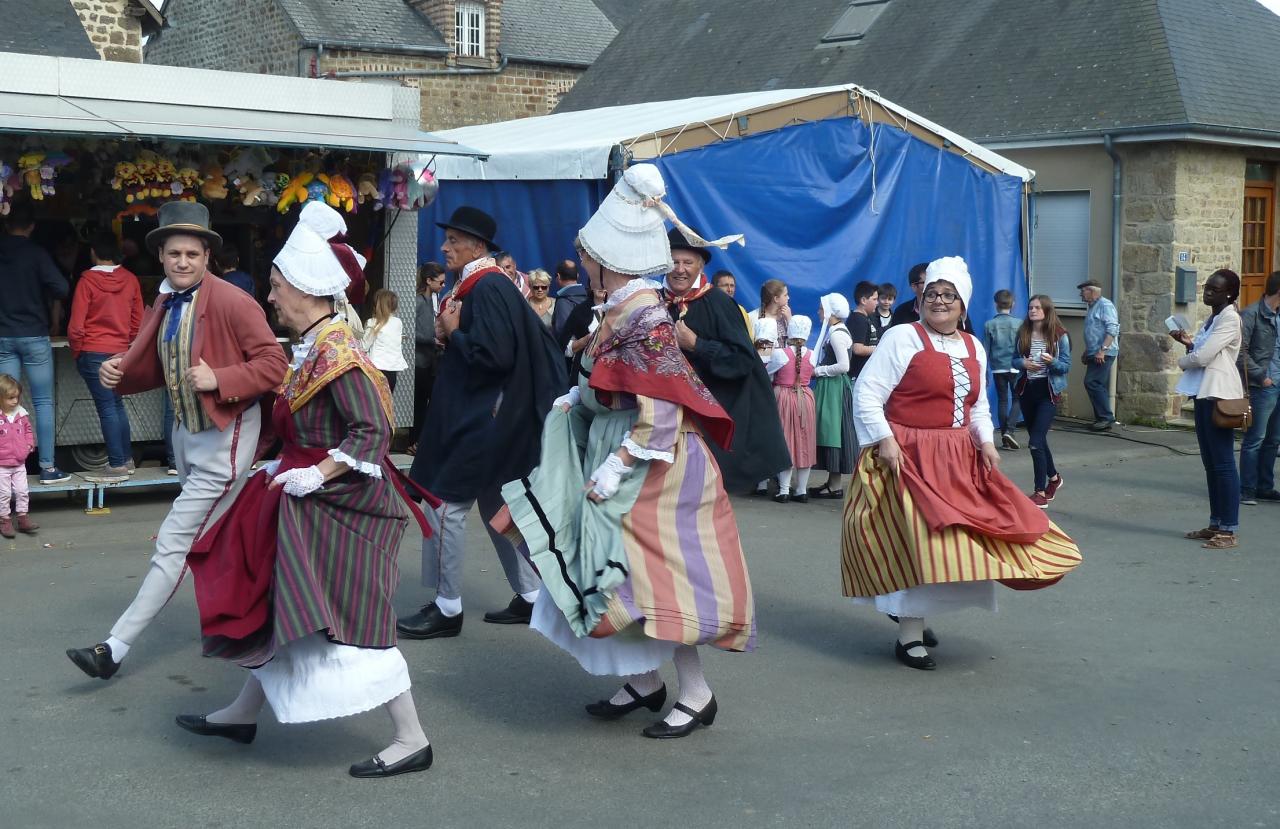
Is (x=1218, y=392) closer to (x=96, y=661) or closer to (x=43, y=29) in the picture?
(x=96, y=661)

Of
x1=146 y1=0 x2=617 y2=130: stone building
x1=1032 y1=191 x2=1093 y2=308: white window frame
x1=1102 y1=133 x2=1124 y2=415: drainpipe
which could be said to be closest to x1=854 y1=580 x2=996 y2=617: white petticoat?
x1=1102 y1=133 x2=1124 y2=415: drainpipe

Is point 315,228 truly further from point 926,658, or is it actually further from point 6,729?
point 926,658

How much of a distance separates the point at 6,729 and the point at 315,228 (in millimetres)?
2052

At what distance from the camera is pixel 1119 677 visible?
226 inches

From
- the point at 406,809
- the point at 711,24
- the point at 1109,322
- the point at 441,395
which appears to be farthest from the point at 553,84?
the point at 406,809

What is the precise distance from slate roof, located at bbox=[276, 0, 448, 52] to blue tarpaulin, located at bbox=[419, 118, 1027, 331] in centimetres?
1750

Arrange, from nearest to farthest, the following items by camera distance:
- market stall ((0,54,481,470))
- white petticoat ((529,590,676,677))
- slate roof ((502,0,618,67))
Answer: white petticoat ((529,590,676,677))
market stall ((0,54,481,470))
slate roof ((502,0,618,67))

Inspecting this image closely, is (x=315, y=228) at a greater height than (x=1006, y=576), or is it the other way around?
(x=315, y=228)

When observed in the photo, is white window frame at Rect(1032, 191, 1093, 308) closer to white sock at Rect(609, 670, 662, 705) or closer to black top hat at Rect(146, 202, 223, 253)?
white sock at Rect(609, 670, 662, 705)

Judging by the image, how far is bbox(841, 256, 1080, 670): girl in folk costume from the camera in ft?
18.4

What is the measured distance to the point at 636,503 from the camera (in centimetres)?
469

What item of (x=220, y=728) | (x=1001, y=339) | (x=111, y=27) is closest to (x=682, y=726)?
(x=220, y=728)

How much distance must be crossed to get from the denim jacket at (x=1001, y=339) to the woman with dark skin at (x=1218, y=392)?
5068 mm

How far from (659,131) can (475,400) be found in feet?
19.0
